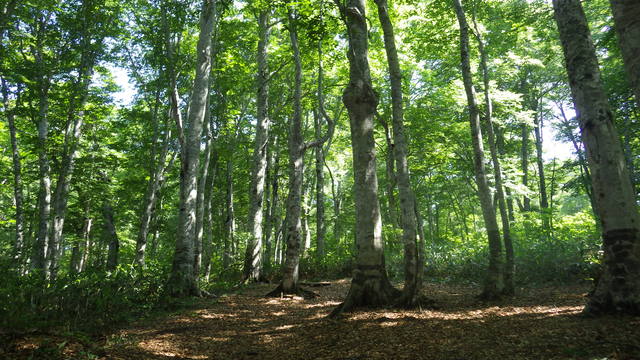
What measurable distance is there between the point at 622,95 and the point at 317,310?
15.0 meters

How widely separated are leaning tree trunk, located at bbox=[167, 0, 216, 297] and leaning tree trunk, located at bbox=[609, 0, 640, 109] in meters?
9.38

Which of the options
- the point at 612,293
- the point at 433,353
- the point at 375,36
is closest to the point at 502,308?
the point at 612,293

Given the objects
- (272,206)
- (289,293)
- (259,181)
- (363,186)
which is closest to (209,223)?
(259,181)

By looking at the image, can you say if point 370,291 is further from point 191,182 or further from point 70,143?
point 70,143

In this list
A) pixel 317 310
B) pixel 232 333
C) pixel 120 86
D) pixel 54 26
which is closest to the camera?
pixel 232 333

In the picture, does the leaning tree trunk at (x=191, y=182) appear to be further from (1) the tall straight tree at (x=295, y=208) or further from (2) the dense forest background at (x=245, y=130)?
(1) the tall straight tree at (x=295, y=208)

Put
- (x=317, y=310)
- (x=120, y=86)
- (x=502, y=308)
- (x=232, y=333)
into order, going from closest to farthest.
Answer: (x=232, y=333) < (x=502, y=308) < (x=317, y=310) < (x=120, y=86)

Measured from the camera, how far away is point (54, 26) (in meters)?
13.4

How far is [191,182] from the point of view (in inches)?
395

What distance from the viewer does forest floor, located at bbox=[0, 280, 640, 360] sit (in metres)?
4.04

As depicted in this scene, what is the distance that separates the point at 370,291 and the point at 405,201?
2.12 meters

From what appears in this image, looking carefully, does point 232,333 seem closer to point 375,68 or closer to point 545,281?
point 545,281

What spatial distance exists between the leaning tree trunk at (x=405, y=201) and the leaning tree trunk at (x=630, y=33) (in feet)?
15.9

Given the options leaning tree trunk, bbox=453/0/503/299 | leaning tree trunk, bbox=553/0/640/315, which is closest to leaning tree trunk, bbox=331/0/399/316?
leaning tree trunk, bbox=453/0/503/299
